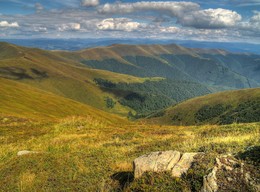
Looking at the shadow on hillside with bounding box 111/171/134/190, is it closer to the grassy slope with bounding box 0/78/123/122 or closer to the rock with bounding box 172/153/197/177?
the rock with bounding box 172/153/197/177

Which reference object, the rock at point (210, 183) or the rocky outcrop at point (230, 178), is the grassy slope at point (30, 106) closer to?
the rocky outcrop at point (230, 178)

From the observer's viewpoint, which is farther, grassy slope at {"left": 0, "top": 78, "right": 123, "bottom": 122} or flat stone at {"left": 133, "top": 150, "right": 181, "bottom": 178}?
grassy slope at {"left": 0, "top": 78, "right": 123, "bottom": 122}

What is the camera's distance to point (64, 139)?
82.0 ft

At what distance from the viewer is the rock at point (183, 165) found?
1043 centimetres

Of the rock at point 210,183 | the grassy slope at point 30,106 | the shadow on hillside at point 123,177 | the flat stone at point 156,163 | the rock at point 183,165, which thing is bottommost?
the grassy slope at point 30,106

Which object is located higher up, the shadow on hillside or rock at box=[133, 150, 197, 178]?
rock at box=[133, 150, 197, 178]

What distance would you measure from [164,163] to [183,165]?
790 millimetres

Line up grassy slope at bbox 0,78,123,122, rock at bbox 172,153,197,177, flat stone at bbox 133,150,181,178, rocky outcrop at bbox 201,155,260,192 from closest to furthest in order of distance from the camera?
rocky outcrop at bbox 201,155,260,192 < rock at bbox 172,153,197,177 < flat stone at bbox 133,150,181,178 < grassy slope at bbox 0,78,123,122

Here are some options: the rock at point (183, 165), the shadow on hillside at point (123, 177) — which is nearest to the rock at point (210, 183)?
the rock at point (183, 165)

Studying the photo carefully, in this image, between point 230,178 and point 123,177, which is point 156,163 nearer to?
point 123,177

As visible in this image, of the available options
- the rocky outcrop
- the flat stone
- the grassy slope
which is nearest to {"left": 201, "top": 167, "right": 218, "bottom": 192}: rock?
the rocky outcrop

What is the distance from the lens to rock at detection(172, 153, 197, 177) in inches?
411

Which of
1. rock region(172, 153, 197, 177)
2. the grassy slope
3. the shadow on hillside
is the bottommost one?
the grassy slope

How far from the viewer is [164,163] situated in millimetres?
11266
